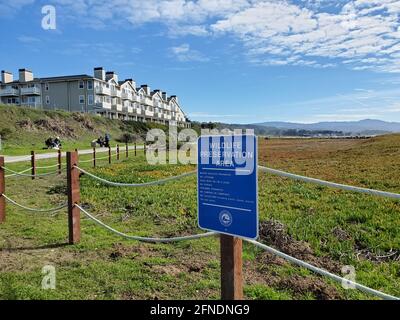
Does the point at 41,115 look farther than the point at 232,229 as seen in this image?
Yes

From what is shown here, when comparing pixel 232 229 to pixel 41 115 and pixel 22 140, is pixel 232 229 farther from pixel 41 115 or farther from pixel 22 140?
pixel 41 115

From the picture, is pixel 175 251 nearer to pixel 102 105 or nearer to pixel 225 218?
pixel 225 218

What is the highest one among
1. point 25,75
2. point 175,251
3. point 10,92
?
point 25,75

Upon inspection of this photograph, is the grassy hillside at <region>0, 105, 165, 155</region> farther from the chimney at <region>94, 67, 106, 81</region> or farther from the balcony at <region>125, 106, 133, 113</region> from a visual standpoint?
the balcony at <region>125, 106, 133, 113</region>

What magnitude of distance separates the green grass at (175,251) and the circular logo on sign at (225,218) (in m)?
1.48

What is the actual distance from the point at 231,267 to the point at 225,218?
44 cm

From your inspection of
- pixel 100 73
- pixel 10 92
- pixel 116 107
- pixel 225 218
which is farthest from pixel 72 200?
pixel 10 92

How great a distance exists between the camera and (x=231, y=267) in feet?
10.4

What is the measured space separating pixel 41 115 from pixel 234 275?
4404 cm

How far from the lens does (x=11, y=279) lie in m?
4.68

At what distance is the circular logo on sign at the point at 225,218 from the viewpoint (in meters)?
3.13

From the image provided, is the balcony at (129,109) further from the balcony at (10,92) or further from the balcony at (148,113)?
the balcony at (10,92)
